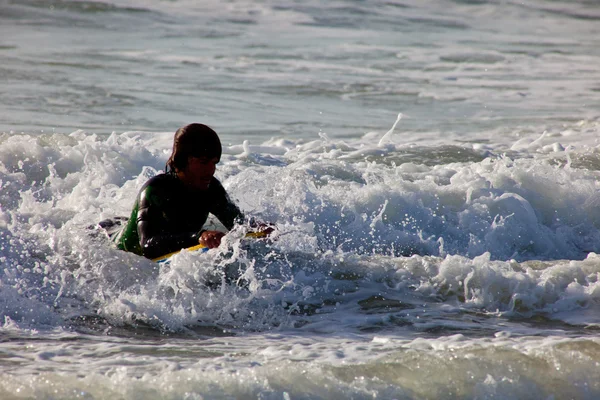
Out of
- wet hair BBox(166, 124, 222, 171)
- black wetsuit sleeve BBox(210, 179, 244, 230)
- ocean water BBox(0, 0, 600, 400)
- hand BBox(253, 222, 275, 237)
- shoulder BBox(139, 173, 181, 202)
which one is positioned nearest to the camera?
ocean water BBox(0, 0, 600, 400)

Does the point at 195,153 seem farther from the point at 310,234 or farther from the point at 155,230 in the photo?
the point at 310,234

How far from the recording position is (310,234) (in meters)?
6.61

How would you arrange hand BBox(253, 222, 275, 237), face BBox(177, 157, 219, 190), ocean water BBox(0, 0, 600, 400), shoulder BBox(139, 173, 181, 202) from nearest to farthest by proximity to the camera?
ocean water BBox(0, 0, 600, 400) < face BBox(177, 157, 219, 190) < shoulder BBox(139, 173, 181, 202) < hand BBox(253, 222, 275, 237)

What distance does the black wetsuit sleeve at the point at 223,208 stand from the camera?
225 inches

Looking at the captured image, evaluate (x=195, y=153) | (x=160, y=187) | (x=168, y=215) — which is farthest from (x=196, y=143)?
(x=168, y=215)

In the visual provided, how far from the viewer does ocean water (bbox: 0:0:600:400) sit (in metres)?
4.29

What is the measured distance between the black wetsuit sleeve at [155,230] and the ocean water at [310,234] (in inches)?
8.7

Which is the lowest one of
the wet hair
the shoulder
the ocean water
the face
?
the ocean water

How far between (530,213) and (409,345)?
376 cm

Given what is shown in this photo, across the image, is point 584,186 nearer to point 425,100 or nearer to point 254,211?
point 254,211

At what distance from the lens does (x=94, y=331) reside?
4.84m

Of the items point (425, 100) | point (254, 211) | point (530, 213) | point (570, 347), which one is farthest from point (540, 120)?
point (570, 347)

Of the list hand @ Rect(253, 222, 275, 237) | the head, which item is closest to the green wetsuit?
the head

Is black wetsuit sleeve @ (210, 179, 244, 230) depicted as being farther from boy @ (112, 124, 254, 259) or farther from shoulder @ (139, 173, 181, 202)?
shoulder @ (139, 173, 181, 202)
